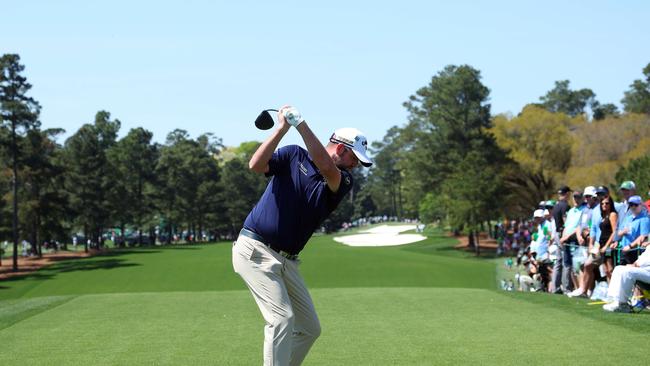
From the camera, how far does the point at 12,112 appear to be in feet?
166

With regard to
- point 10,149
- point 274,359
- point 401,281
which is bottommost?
point 401,281

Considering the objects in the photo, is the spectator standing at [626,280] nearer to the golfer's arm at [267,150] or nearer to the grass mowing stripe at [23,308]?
the golfer's arm at [267,150]

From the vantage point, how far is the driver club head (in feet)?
21.4

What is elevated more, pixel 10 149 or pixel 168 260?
pixel 10 149

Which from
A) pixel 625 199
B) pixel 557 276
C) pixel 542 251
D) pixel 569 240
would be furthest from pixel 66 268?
pixel 625 199

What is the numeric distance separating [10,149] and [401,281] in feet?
93.6

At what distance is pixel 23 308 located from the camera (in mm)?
16141

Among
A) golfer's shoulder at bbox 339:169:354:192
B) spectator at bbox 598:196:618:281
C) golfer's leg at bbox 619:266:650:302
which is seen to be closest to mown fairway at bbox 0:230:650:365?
golfer's leg at bbox 619:266:650:302

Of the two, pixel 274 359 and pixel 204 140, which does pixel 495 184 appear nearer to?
pixel 274 359

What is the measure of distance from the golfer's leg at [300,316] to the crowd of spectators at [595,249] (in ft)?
24.7

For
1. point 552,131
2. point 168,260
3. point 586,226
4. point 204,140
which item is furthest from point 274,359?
point 204,140

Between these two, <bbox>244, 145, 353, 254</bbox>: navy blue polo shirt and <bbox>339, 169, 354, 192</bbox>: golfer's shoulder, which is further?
<bbox>339, 169, 354, 192</bbox>: golfer's shoulder

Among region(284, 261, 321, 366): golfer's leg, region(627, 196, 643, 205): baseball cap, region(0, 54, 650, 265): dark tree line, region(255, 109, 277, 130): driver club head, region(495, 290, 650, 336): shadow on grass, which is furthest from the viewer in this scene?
region(0, 54, 650, 265): dark tree line

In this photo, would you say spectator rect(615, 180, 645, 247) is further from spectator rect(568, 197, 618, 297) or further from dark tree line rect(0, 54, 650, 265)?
dark tree line rect(0, 54, 650, 265)
